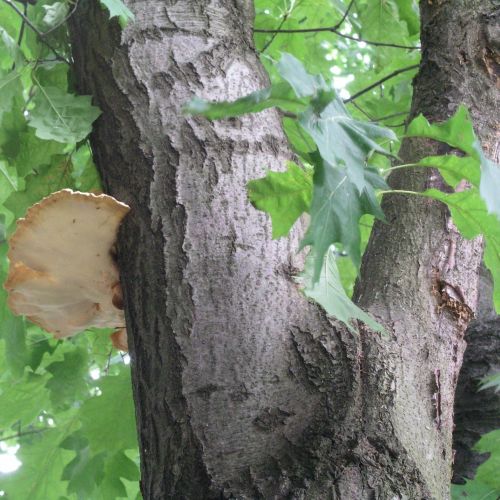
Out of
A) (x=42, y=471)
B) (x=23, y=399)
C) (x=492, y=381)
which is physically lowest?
(x=42, y=471)

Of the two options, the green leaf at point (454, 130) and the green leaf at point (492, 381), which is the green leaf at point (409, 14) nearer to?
the green leaf at point (492, 381)

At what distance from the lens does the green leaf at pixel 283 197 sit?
53.4 inches

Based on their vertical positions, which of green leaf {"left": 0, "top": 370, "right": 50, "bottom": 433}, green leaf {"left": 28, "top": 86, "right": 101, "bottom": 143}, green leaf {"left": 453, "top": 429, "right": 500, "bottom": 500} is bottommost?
green leaf {"left": 0, "top": 370, "right": 50, "bottom": 433}

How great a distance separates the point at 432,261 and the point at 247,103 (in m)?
0.76

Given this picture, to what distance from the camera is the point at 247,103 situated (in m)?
1.01

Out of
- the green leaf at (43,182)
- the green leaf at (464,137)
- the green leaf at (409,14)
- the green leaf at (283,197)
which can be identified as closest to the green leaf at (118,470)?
the green leaf at (43,182)

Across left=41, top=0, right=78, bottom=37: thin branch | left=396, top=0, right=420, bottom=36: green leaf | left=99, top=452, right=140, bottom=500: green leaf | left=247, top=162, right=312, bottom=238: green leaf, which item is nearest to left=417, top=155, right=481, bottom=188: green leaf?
left=247, top=162, right=312, bottom=238: green leaf

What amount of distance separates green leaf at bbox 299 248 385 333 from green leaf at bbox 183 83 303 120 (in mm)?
342

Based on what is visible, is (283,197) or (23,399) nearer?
(283,197)

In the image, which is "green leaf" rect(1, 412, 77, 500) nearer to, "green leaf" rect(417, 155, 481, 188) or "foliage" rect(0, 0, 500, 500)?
"foliage" rect(0, 0, 500, 500)

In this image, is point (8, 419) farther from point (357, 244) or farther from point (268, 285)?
point (357, 244)

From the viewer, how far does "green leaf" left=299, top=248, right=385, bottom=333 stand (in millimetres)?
1291

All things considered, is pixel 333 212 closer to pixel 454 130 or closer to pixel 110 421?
pixel 454 130

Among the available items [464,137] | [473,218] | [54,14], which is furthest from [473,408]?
[54,14]
